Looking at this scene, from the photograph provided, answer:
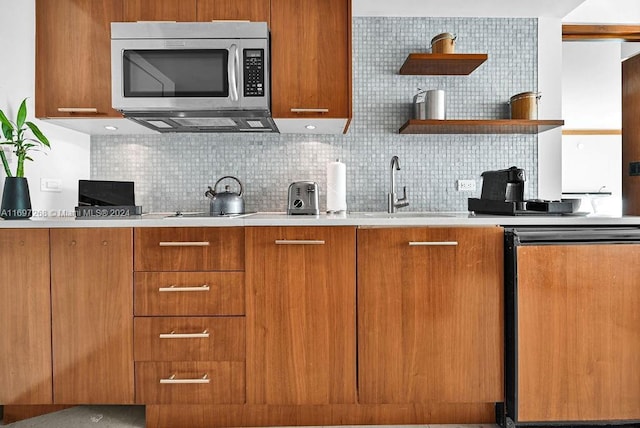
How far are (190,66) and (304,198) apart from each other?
0.86 m

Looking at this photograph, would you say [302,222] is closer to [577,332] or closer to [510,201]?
[510,201]

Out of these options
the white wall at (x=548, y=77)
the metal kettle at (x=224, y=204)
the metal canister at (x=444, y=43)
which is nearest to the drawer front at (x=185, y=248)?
the metal kettle at (x=224, y=204)

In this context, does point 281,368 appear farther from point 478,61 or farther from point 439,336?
point 478,61

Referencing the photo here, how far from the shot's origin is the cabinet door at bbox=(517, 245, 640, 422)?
1742 millimetres

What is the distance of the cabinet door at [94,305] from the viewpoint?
1.79 metres

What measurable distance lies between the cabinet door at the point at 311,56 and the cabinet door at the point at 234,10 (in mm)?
56

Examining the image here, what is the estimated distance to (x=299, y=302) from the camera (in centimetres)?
180

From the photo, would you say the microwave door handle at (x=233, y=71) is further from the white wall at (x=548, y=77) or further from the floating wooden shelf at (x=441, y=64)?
the white wall at (x=548, y=77)

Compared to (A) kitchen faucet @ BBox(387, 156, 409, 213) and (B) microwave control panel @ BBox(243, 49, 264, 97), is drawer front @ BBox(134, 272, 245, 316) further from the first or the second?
(A) kitchen faucet @ BBox(387, 156, 409, 213)

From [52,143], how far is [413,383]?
221 cm

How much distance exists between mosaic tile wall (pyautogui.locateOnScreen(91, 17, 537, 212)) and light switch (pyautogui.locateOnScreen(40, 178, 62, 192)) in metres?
0.25

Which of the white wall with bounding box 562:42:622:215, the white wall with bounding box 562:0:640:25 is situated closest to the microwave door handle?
the white wall with bounding box 562:0:640:25

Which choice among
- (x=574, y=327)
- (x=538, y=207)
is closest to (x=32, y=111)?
(x=538, y=207)

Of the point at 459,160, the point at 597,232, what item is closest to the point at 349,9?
the point at 459,160
